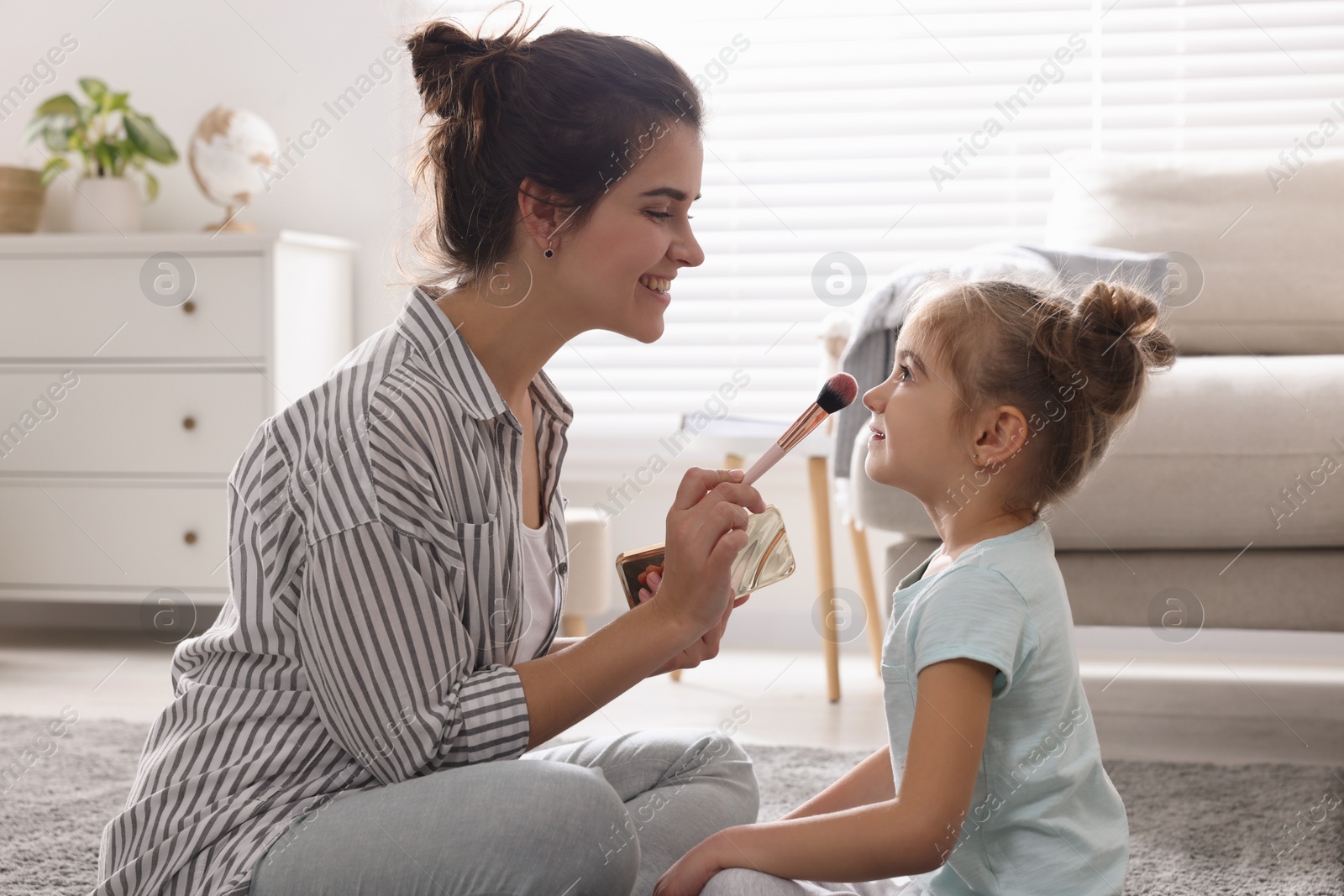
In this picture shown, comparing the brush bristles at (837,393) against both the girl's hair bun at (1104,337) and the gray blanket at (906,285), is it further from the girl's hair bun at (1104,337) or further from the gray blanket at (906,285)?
the gray blanket at (906,285)

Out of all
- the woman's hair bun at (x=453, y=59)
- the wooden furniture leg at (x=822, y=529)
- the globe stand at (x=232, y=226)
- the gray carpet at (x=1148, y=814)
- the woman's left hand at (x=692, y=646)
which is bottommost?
the gray carpet at (x=1148, y=814)

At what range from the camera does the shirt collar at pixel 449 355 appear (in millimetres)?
934

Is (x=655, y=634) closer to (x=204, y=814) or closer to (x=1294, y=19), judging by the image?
(x=204, y=814)

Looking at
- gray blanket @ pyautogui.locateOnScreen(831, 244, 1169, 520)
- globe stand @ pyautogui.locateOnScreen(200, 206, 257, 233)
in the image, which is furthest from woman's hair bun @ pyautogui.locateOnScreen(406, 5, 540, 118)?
globe stand @ pyautogui.locateOnScreen(200, 206, 257, 233)

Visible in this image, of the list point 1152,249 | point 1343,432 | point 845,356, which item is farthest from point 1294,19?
point 845,356

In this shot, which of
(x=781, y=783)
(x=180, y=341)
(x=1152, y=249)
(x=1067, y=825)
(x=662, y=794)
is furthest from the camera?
(x=180, y=341)

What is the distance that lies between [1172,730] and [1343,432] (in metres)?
0.55

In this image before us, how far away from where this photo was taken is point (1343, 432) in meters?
1.61

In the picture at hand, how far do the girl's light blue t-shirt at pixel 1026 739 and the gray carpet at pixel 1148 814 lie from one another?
451 mm

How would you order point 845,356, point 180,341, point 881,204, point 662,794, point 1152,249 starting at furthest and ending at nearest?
1. point 881,204
2. point 180,341
3. point 1152,249
4. point 845,356
5. point 662,794

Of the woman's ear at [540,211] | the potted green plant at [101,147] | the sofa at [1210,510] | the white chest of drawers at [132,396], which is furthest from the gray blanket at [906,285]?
the potted green plant at [101,147]

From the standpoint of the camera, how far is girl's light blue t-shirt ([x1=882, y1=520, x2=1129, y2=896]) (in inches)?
30.8

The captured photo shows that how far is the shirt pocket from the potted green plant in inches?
84.3

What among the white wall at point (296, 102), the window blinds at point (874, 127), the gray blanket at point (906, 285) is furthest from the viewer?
the white wall at point (296, 102)
